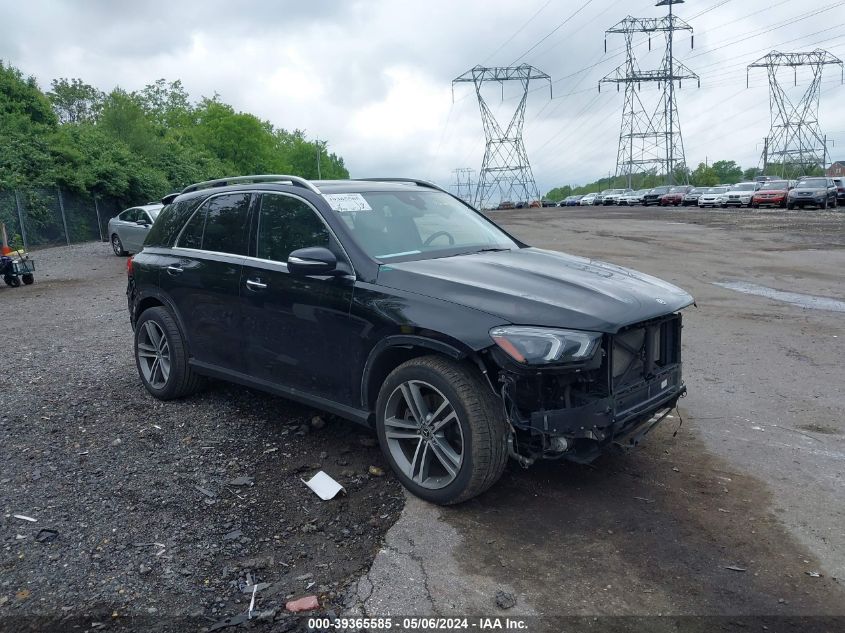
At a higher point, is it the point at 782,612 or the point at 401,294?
the point at 401,294

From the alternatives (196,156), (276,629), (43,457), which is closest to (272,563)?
(276,629)

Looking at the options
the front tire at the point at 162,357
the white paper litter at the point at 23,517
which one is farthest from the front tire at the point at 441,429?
the front tire at the point at 162,357

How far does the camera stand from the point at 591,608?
3000 mm

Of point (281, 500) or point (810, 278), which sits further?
point (810, 278)

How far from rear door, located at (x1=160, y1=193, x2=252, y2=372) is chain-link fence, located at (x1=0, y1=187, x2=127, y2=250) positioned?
74.6 feet

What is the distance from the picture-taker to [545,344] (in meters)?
3.46

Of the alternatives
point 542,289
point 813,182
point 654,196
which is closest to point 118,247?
point 542,289

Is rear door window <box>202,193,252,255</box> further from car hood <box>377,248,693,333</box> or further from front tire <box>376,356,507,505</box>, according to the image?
front tire <box>376,356,507,505</box>

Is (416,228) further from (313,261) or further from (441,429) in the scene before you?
(441,429)

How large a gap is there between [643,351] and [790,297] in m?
8.24

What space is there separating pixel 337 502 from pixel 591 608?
1655mm

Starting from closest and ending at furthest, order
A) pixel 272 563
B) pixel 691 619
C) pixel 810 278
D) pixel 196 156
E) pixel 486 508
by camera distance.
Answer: pixel 691 619 → pixel 272 563 → pixel 486 508 → pixel 810 278 → pixel 196 156

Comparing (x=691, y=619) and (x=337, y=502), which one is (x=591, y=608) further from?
(x=337, y=502)

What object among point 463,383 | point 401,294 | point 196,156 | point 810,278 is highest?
point 196,156
